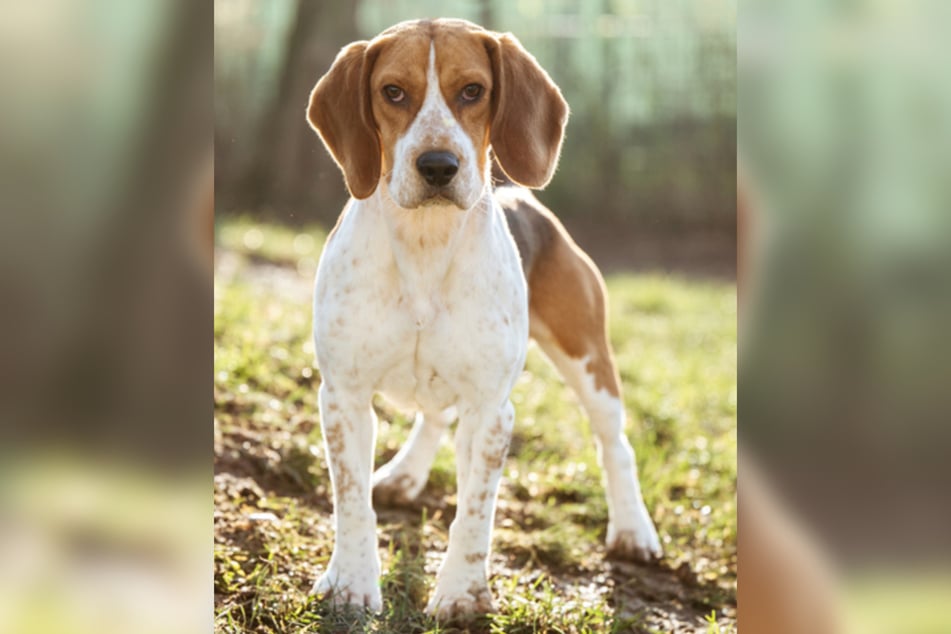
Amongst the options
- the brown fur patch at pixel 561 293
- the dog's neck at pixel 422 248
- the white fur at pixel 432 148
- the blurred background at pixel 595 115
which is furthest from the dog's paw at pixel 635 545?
the blurred background at pixel 595 115

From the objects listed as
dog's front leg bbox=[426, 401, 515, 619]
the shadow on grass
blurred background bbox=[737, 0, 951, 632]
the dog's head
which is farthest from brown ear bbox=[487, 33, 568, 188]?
the shadow on grass

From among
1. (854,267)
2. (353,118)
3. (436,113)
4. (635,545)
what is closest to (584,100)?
(635,545)

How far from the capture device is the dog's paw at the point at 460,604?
11.5 ft

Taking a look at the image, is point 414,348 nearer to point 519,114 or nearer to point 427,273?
point 427,273

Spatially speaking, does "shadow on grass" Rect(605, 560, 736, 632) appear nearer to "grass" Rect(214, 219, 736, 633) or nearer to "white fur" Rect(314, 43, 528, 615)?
"grass" Rect(214, 219, 736, 633)

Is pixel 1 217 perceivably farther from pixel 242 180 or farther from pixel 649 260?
pixel 649 260

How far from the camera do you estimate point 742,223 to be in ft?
7.34

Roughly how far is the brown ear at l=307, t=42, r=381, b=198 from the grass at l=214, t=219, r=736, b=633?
1297 mm

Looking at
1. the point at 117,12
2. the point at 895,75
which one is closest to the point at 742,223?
the point at 895,75

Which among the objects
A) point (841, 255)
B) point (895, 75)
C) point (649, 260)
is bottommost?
point (649, 260)

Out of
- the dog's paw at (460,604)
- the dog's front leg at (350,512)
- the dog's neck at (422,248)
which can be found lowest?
the dog's paw at (460,604)

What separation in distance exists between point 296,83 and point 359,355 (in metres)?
8.55

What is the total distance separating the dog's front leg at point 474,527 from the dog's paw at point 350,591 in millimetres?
189

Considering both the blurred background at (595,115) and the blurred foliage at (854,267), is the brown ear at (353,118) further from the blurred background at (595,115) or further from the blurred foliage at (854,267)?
the blurred background at (595,115)
